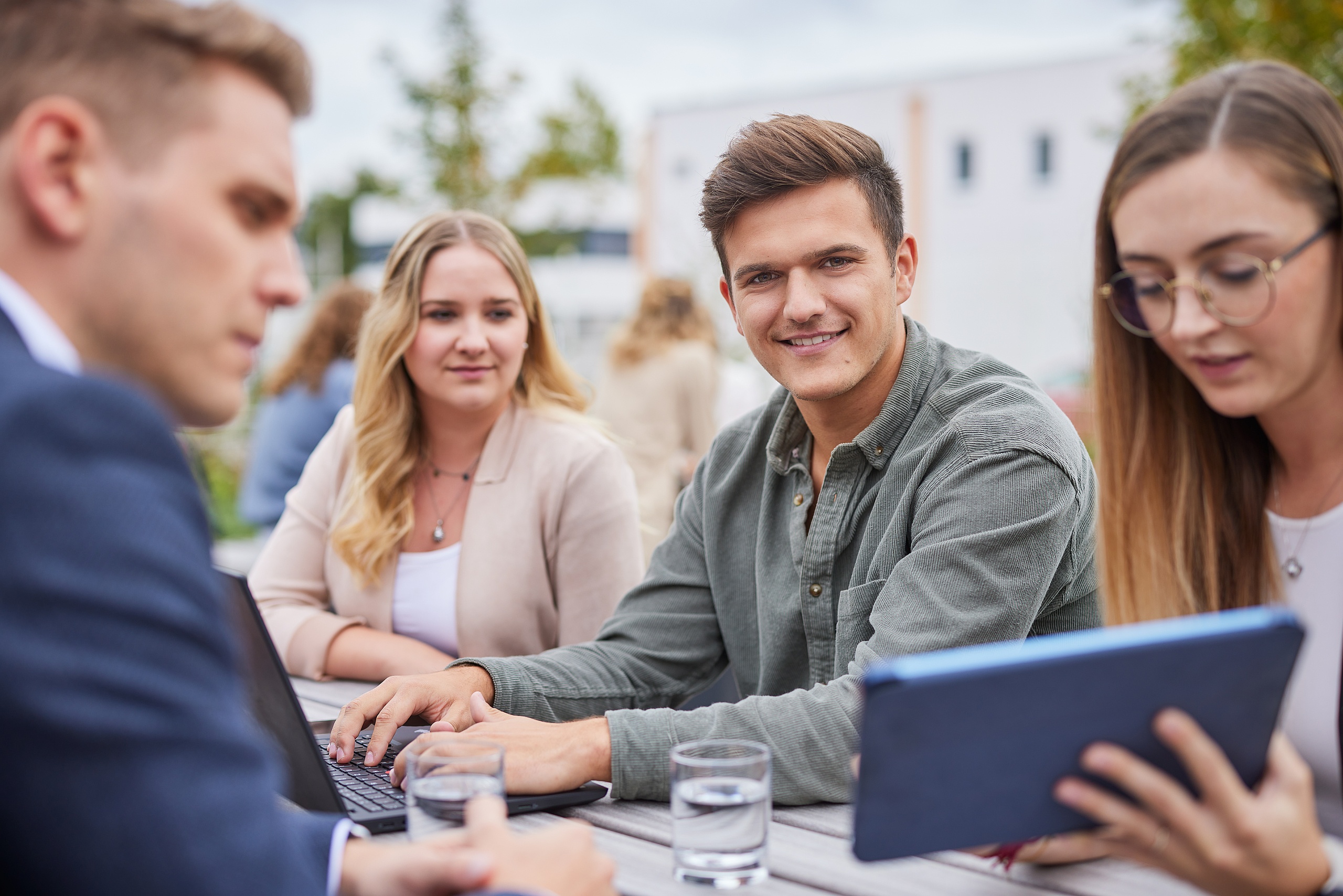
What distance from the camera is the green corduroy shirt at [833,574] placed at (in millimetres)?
1582

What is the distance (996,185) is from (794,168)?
22187 mm

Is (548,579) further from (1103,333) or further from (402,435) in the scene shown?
(1103,333)

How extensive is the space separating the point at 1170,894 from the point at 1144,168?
2.69 feet

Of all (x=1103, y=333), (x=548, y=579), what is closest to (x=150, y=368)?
(x=1103, y=333)

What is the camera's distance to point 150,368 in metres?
0.98

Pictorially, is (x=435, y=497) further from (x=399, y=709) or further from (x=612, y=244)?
(x=612, y=244)

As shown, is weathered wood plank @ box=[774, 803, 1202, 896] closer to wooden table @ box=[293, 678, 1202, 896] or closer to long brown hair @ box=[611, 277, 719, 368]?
wooden table @ box=[293, 678, 1202, 896]

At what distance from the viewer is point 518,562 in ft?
8.79

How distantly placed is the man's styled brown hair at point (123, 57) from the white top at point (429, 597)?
1.78m

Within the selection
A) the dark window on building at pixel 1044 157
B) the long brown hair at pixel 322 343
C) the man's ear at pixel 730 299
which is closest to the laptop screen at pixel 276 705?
the man's ear at pixel 730 299

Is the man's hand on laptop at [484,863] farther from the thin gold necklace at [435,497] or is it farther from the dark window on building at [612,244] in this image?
the dark window on building at [612,244]

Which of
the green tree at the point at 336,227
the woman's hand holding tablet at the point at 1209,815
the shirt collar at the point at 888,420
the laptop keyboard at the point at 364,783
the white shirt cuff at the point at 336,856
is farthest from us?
the green tree at the point at 336,227

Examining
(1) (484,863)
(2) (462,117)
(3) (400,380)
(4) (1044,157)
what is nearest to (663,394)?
(3) (400,380)

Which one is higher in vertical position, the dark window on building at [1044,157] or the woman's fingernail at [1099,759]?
the dark window on building at [1044,157]
